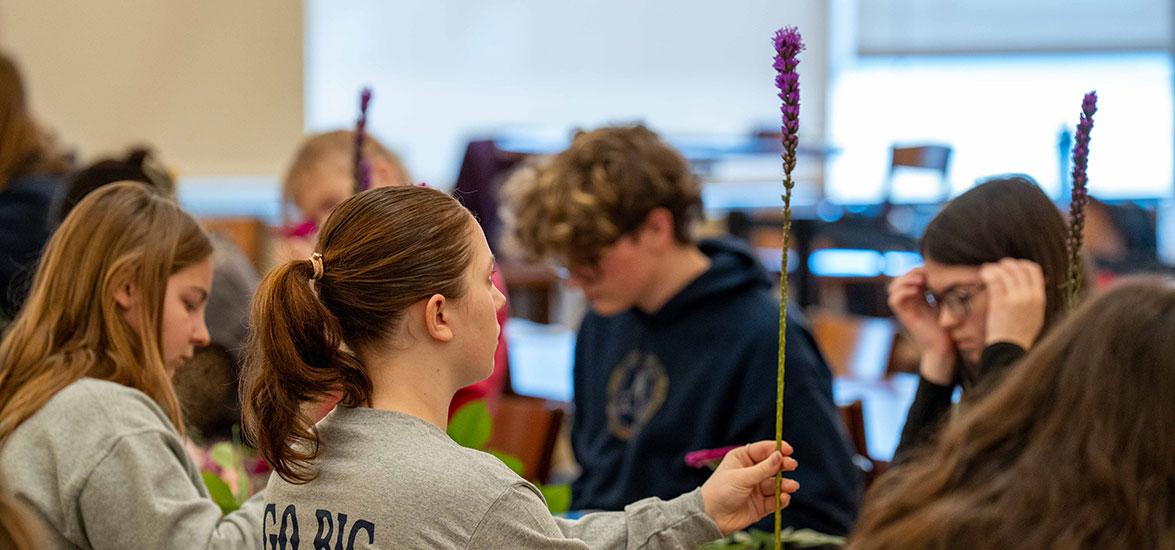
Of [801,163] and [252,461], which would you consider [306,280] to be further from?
[801,163]

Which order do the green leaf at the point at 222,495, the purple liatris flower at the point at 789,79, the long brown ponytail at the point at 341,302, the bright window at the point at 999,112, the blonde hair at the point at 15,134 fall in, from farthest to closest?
1. the bright window at the point at 999,112
2. the blonde hair at the point at 15,134
3. the green leaf at the point at 222,495
4. the long brown ponytail at the point at 341,302
5. the purple liatris flower at the point at 789,79

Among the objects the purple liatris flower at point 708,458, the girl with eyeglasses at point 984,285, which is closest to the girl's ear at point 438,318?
the purple liatris flower at point 708,458

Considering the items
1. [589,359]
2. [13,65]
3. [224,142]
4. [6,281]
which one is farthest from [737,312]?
[224,142]

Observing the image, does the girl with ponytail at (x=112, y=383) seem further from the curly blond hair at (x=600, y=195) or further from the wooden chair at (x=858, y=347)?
the wooden chair at (x=858, y=347)

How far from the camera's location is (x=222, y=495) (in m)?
2.01

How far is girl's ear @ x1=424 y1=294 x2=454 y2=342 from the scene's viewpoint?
1.51m

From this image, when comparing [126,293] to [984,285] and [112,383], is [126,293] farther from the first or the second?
[984,285]

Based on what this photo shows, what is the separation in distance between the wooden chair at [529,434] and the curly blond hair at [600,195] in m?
0.33

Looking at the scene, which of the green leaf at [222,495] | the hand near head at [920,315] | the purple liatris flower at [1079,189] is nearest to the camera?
the purple liatris flower at [1079,189]

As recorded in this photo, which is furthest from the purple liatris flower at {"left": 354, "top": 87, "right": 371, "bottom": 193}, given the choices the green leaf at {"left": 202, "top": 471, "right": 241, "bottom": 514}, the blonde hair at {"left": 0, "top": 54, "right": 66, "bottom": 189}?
the blonde hair at {"left": 0, "top": 54, "right": 66, "bottom": 189}

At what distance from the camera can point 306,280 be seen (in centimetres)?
148

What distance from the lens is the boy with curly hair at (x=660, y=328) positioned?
96.9 inches

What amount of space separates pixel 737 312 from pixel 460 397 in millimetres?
558

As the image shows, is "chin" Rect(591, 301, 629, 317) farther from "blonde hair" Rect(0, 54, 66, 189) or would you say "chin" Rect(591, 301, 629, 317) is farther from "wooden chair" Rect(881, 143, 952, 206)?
"blonde hair" Rect(0, 54, 66, 189)
